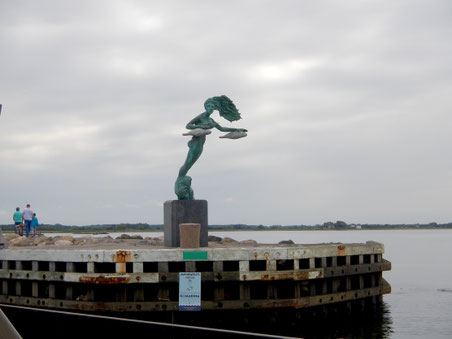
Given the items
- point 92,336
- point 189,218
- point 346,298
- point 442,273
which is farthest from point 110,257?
point 442,273

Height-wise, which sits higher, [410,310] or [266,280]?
[266,280]

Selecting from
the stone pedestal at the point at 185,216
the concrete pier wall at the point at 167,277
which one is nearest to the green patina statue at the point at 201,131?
the stone pedestal at the point at 185,216

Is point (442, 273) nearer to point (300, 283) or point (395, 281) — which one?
point (395, 281)

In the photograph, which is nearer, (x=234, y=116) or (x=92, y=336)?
(x=92, y=336)

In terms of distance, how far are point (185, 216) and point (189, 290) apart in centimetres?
389

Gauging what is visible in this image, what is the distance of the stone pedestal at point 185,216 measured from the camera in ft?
57.9

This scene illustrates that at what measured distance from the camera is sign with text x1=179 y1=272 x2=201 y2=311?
14.0 meters

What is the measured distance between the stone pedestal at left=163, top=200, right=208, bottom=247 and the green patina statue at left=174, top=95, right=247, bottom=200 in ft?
2.23

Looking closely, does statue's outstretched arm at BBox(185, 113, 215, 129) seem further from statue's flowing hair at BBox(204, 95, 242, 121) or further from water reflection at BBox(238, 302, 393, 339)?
water reflection at BBox(238, 302, 393, 339)

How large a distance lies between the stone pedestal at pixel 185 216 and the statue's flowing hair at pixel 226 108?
3.26 metres

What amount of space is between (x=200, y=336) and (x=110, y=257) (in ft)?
31.9

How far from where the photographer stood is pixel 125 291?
577 inches

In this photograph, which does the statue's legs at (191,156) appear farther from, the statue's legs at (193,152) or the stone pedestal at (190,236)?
the stone pedestal at (190,236)

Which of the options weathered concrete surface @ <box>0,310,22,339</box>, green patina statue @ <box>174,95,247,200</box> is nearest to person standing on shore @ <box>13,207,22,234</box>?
green patina statue @ <box>174,95,247,200</box>
